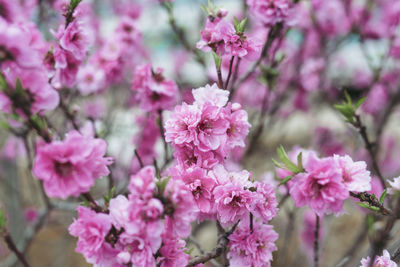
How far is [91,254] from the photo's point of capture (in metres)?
0.92

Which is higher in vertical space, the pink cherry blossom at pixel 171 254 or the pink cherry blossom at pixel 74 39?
the pink cherry blossom at pixel 74 39

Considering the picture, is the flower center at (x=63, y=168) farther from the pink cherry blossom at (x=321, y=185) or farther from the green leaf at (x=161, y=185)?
the pink cherry blossom at (x=321, y=185)

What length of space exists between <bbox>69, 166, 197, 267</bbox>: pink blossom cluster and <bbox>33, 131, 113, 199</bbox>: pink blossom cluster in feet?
0.31

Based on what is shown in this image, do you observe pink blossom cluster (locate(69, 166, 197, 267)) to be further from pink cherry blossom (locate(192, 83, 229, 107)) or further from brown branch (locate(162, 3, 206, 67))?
brown branch (locate(162, 3, 206, 67))

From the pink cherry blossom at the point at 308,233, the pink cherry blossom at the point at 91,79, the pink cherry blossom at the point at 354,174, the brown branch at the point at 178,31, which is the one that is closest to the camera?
the pink cherry blossom at the point at 354,174

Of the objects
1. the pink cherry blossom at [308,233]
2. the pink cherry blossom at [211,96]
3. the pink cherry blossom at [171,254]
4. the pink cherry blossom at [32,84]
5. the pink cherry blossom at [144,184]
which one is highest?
the pink cherry blossom at [32,84]

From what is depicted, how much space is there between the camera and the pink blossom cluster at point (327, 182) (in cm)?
96

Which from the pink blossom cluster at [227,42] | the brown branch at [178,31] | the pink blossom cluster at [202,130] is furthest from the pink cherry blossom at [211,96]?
the brown branch at [178,31]

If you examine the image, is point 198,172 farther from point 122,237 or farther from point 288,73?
point 288,73

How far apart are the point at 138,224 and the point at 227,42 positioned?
738 millimetres

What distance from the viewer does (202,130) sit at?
1112mm

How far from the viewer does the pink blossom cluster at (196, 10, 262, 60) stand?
49.2 inches

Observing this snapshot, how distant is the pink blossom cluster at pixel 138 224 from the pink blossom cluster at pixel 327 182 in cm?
34

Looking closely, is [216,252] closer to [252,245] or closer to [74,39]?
[252,245]
